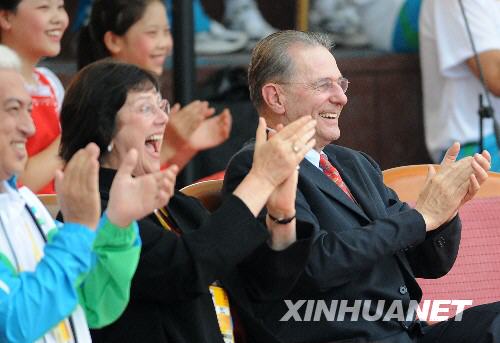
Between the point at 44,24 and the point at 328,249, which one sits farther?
the point at 44,24

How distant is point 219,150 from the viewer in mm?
5465

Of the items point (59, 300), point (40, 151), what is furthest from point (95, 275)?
point (40, 151)

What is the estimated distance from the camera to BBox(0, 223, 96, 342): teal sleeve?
2568mm

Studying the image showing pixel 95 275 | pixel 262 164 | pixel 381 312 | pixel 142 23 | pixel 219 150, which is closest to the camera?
pixel 95 275

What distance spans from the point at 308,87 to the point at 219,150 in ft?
6.29

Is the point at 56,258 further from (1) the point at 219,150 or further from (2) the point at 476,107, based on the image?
(2) the point at 476,107

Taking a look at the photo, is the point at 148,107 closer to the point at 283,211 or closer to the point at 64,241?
the point at 283,211

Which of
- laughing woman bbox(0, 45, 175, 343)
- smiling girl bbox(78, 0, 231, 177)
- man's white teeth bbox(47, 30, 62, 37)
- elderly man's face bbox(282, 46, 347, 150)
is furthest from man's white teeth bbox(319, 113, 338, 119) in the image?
man's white teeth bbox(47, 30, 62, 37)

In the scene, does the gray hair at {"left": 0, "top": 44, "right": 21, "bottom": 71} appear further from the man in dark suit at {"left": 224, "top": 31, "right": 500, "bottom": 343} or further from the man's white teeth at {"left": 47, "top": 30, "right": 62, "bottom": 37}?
the man's white teeth at {"left": 47, "top": 30, "right": 62, "bottom": 37}

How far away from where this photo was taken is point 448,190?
348 centimetres

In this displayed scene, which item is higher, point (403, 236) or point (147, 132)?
point (147, 132)

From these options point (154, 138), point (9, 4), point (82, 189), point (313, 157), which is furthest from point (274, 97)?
point (9, 4)

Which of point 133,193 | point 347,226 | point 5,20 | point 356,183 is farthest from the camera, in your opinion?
point 5,20

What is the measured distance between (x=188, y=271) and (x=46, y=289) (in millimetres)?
460
